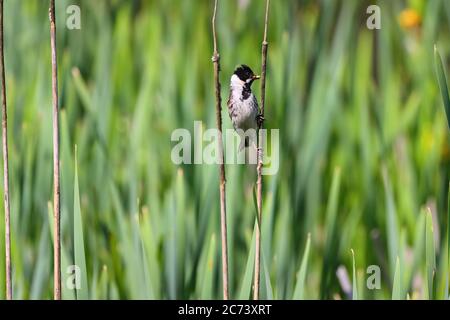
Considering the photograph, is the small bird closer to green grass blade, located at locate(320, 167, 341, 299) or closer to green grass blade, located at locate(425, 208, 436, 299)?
green grass blade, located at locate(425, 208, 436, 299)

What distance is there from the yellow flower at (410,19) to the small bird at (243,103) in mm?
1672

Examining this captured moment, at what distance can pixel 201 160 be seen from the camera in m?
1.90

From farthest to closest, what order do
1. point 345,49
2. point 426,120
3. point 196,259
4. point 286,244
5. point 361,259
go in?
point 345,49
point 426,120
point 361,259
point 286,244
point 196,259

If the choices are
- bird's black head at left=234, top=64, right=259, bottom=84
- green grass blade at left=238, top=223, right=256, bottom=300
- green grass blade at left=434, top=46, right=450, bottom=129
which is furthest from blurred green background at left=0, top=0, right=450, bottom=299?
bird's black head at left=234, top=64, right=259, bottom=84

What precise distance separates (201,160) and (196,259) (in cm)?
29

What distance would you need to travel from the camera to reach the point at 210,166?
1.77 meters

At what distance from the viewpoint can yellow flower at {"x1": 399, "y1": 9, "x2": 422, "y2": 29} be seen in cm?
269

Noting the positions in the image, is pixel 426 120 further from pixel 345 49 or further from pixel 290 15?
pixel 290 15

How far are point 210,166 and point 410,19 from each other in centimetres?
123

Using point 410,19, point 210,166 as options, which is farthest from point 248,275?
point 410,19

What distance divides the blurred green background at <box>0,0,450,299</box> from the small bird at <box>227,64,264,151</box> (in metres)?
0.26

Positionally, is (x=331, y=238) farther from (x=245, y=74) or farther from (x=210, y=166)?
(x=245, y=74)

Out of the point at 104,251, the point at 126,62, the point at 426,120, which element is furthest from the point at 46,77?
the point at 426,120

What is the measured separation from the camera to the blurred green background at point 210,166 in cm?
171
